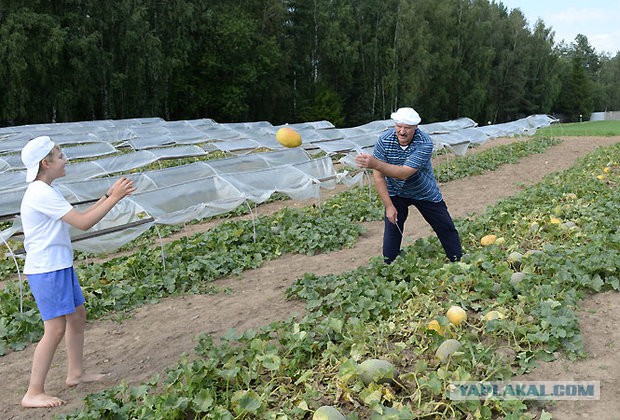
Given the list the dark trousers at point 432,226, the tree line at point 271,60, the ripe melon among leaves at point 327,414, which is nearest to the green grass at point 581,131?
the tree line at point 271,60

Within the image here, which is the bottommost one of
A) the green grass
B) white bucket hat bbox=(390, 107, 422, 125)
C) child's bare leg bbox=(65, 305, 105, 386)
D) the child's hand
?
the green grass

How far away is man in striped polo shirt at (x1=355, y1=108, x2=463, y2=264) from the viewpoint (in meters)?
5.03

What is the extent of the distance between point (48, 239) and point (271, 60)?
3815 cm

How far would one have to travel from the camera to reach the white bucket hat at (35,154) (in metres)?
3.53

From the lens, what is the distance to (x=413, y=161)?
5.06 m

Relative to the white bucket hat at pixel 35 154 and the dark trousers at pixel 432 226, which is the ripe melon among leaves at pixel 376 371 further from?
the white bucket hat at pixel 35 154

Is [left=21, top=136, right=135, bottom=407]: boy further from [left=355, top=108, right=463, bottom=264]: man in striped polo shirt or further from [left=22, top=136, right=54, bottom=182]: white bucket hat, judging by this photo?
[left=355, top=108, right=463, bottom=264]: man in striped polo shirt

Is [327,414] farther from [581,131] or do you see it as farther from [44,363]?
[581,131]

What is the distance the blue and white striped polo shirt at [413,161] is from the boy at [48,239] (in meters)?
2.55

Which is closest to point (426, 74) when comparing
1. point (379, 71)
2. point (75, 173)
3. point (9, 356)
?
point (379, 71)

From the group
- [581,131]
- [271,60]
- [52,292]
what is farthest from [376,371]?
[271,60]

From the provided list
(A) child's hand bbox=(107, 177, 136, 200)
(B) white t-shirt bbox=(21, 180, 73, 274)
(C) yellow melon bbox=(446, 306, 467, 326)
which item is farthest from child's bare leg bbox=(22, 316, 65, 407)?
(C) yellow melon bbox=(446, 306, 467, 326)
